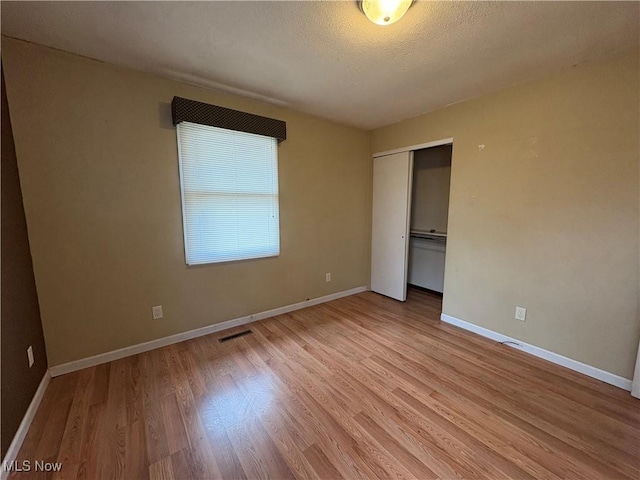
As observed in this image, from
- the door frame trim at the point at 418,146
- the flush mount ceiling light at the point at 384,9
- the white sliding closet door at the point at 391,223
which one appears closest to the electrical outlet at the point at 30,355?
the flush mount ceiling light at the point at 384,9

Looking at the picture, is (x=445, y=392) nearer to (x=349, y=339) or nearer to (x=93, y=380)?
(x=349, y=339)

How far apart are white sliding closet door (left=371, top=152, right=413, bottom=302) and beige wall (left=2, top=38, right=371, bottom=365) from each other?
57.8 inches

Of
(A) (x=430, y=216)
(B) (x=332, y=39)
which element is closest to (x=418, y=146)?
(A) (x=430, y=216)

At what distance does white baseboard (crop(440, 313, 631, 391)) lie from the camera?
6.18 ft

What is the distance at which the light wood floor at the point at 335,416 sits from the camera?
1306 mm

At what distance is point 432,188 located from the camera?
3773 millimetres

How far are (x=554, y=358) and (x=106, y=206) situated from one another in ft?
13.0

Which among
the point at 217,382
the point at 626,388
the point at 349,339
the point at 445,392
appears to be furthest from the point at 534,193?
the point at 217,382

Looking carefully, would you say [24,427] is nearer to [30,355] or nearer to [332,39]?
[30,355]

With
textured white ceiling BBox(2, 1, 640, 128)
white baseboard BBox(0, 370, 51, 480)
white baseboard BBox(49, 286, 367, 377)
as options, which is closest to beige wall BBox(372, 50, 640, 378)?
textured white ceiling BBox(2, 1, 640, 128)

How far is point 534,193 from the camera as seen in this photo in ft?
7.26

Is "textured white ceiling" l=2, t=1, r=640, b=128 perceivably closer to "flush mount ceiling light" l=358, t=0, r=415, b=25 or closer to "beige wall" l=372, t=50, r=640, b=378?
"flush mount ceiling light" l=358, t=0, r=415, b=25

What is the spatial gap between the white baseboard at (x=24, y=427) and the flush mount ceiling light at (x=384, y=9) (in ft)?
9.63

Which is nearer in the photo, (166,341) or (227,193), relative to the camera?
(166,341)
